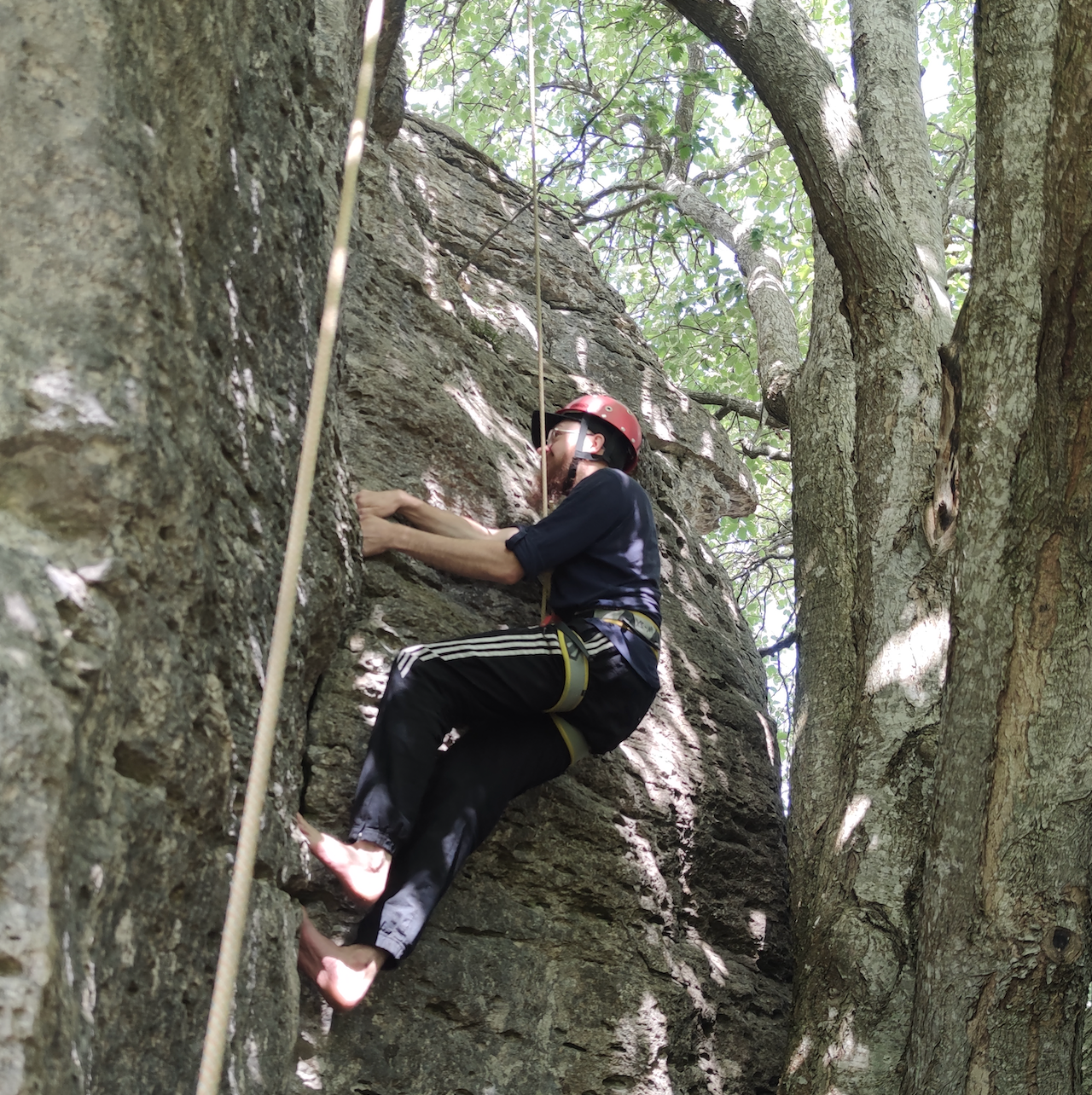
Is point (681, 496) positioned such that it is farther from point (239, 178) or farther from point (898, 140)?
point (239, 178)

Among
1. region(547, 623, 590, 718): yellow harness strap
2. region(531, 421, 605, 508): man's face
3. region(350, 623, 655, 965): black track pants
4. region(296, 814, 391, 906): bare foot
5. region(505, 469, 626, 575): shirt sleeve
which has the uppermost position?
region(531, 421, 605, 508): man's face

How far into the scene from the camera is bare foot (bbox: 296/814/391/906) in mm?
2752

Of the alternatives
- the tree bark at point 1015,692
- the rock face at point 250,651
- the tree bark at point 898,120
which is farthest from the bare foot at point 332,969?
the tree bark at point 898,120

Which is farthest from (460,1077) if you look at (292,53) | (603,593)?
(292,53)

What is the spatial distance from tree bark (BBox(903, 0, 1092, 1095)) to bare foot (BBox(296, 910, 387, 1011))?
1322 mm

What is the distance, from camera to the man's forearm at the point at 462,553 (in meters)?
3.55

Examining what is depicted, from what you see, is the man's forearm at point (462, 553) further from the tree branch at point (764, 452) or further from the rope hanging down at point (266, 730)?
the tree branch at point (764, 452)

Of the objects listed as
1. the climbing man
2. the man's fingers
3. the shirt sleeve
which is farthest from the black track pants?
the man's fingers

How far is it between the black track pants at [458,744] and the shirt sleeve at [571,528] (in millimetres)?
237

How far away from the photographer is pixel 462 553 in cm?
360

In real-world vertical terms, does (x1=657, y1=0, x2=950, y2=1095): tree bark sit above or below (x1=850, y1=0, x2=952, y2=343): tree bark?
below

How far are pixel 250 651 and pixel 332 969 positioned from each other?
85cm

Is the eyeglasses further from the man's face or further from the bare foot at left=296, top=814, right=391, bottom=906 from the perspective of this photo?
the bare foot at left=296, top=814, right=391, bottom=906

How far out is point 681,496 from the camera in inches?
222
